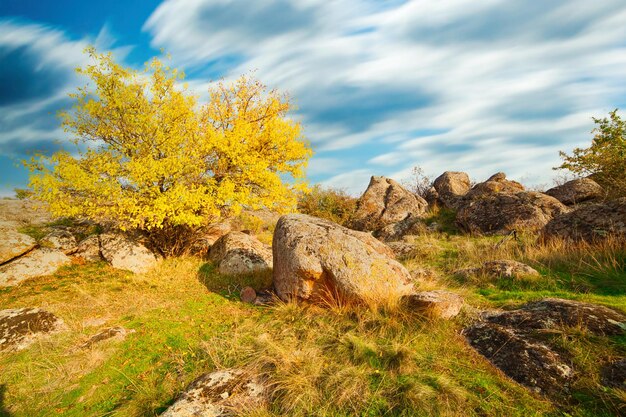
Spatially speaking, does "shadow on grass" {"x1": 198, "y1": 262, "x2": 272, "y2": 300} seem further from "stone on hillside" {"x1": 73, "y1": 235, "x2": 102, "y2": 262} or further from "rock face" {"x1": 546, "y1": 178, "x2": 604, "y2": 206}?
"rock face" {"x1": 546, "y1": 178, "x2": 604, "y2": 206}

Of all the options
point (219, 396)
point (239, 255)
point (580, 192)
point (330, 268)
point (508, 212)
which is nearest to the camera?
point (219, 396)

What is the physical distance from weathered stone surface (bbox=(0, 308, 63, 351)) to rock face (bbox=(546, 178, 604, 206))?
859 inches

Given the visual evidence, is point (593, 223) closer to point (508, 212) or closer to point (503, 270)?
point (503, 270)

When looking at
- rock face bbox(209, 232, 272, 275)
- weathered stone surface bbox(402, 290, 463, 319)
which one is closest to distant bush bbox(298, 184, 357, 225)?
rock face bbox(209, 232, 272, 275)

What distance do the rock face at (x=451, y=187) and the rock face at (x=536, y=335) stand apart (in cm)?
1577

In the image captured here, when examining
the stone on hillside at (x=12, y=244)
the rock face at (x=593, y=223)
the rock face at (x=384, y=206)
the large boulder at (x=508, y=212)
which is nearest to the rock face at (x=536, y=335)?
the rock face at (x=593, y=223)

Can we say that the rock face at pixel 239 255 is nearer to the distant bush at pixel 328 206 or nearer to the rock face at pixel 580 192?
the distant bush at pixel 328 206

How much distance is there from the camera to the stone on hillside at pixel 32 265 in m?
10.2

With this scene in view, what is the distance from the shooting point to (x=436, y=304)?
21.9 feet

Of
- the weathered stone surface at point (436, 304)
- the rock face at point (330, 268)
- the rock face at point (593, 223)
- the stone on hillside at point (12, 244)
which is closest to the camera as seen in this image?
the weathered stone surface at point (436, 304)

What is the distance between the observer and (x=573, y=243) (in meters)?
10.4

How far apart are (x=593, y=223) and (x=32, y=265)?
A: 1788cm

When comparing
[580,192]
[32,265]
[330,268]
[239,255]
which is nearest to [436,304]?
[330,268]

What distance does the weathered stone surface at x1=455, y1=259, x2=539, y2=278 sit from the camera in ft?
29.4
